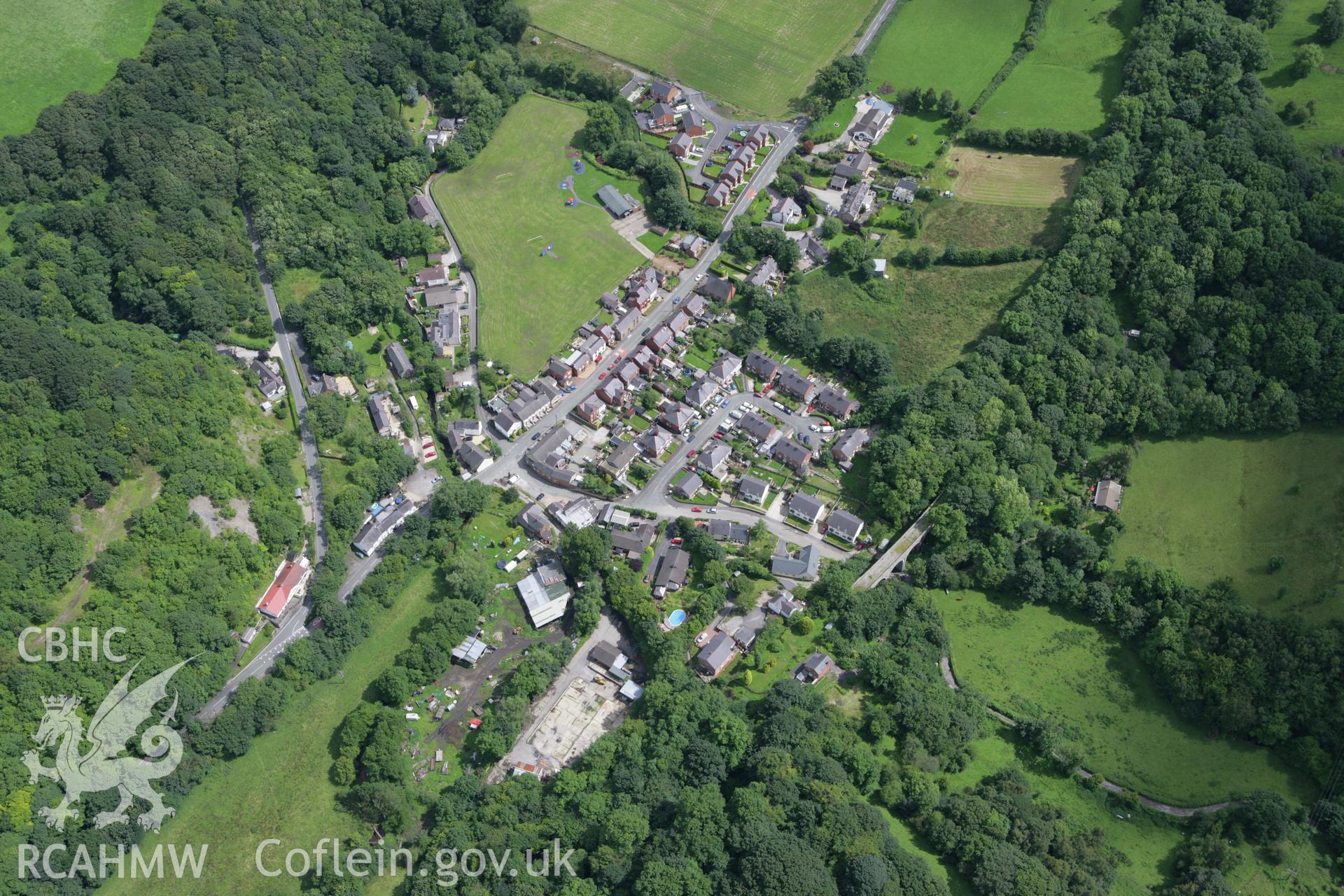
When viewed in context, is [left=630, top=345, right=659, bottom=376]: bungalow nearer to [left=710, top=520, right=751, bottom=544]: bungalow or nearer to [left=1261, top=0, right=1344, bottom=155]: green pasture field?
[left=710, top=520, right=751, bottom=544]: bungalow

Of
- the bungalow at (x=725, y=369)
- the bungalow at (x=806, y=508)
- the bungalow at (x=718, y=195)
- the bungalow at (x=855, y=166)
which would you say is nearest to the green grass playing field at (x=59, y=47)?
the bungalow at (x=718, y=195)

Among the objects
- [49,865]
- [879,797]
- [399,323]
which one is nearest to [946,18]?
[399,323]

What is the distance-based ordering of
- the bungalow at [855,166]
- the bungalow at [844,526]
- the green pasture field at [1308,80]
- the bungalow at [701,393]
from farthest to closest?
the bungalow at [855,166] < the green pasture field at [1308,80] < the bungalow at [701,393] < the bungalow at [844,526]

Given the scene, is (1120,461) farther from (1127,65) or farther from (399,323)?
(399,323)

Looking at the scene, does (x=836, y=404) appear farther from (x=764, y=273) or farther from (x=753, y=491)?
(x=764, y=273)

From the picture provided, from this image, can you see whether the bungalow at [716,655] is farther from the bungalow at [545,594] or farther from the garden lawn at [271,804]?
the garden lawn at [271,804]

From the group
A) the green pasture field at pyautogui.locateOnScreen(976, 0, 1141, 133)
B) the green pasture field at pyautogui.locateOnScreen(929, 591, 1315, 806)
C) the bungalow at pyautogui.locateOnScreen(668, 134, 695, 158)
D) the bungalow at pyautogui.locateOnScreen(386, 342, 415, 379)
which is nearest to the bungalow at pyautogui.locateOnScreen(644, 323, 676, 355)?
the bungalow at pyautogui.locateOnScreen(386, 342, 415, 379)

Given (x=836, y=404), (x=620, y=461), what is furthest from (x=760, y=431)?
(x=620, y=461)
